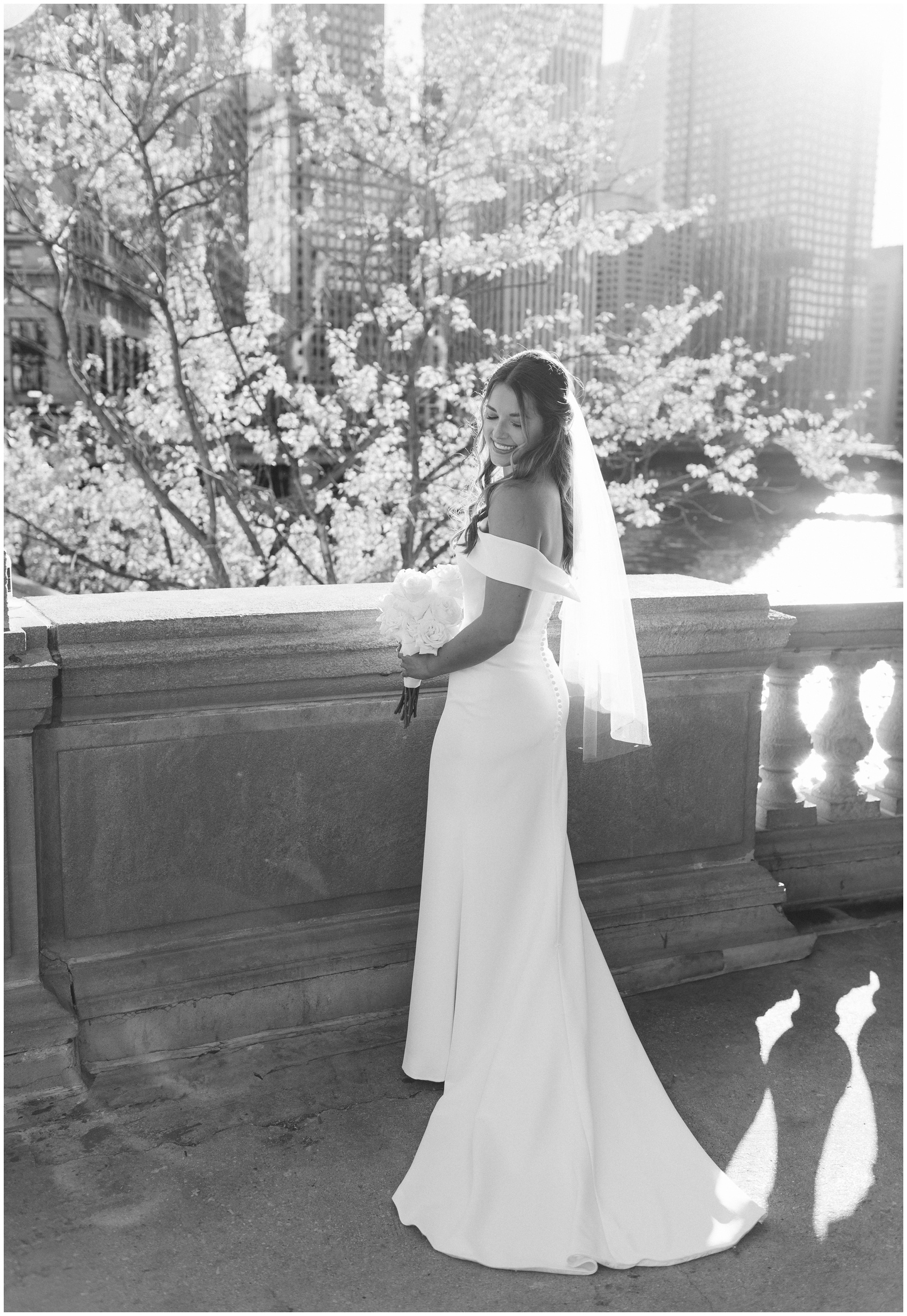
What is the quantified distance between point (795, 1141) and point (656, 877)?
127 cm

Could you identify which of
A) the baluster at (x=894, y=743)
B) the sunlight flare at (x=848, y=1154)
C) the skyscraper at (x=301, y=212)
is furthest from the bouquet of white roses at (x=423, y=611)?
the skyscraper at (x=301, y=212)

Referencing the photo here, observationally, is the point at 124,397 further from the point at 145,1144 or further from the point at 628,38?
the point at 145,1144

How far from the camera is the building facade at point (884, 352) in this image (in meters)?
21.0

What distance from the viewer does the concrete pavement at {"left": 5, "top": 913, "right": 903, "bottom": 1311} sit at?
2695 mm

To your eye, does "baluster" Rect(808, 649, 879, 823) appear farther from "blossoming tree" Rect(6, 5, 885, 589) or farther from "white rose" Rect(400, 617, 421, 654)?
"blossoming tree" Rect(6, 5, 885, 589)

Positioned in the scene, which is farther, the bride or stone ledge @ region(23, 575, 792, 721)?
stone ledge @ region(23, 575, 792, 721)

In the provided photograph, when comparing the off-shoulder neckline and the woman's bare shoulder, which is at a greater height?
the woman's bare shoulder

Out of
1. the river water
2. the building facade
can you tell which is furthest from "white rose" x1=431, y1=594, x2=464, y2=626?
the river water

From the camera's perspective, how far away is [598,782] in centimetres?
432

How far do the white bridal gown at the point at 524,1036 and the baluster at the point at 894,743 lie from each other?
6.81ft

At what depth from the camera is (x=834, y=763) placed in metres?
5.04

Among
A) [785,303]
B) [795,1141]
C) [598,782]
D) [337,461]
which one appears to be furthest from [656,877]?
[785,303]

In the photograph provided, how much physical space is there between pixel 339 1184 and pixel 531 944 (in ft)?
2.61

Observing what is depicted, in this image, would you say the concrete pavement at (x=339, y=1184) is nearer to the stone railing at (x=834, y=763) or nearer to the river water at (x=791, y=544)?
the stone railing at (x=834, y=763)
